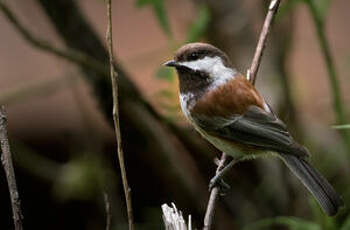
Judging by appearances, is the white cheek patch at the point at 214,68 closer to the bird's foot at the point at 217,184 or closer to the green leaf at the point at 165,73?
the green leaf at the point at 165,73

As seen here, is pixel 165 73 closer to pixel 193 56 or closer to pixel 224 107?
pixel 193 56

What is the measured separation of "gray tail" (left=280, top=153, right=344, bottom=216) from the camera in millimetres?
3225

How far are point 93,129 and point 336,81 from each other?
191 cm

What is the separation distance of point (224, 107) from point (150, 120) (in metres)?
0.71

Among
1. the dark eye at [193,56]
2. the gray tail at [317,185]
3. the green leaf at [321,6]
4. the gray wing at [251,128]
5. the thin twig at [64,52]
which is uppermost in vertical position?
the thin twig at [64,52]

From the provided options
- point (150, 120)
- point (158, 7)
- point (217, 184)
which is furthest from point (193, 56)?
point (150, 120)

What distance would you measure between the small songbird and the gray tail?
32mm

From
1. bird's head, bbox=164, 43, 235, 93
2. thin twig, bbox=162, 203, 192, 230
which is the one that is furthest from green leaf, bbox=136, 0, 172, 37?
thin twig, bbox=162, 203, 192, 230

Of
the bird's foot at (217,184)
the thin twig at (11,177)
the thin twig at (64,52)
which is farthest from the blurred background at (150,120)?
the thin twig at (11,177)

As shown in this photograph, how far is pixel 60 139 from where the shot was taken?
5609mm

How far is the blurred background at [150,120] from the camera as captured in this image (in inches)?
160

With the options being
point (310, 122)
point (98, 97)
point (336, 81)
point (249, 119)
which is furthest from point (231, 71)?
point (310, 122)

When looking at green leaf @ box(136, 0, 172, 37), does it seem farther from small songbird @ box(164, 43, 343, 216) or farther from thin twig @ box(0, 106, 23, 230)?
thin twig @ box(0, 106, 23, 230)

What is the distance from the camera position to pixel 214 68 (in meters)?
3.73
